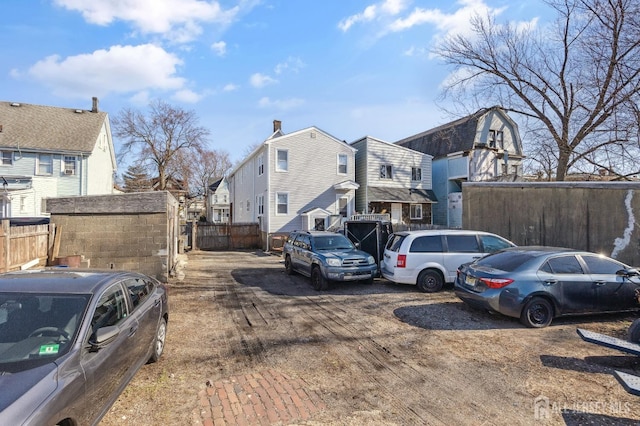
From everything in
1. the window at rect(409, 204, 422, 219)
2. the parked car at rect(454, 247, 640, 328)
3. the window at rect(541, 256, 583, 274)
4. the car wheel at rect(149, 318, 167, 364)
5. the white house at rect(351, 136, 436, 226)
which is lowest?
the car wheel at rect(149, 318, 167, 364)

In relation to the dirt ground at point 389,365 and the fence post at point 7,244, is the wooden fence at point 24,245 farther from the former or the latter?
the dirt ground at point 389,365

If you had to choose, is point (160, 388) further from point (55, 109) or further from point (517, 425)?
point (55, 109)

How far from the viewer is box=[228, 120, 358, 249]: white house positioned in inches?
895

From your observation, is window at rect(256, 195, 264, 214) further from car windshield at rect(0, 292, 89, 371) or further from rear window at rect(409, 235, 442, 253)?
car windshield at rect(0, 292, 89, 371)

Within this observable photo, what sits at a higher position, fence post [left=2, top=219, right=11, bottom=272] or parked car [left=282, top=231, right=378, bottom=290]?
fence post [left=2, top=219, right=11, bottom=272]

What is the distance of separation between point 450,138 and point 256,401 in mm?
29641

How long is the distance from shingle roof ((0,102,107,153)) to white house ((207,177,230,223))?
24.6 meters

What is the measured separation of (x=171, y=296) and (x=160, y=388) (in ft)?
17.9

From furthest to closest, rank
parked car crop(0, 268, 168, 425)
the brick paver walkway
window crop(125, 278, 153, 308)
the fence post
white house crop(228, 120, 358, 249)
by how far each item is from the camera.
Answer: white house crop(228, 120, 358, 249) → the fence post → window crop(125, 278, 153, 308) → the brick paver walkway → parked car crop(0, 268, 168, 425)

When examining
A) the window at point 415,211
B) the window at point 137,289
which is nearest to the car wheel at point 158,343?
the window at point 137,289

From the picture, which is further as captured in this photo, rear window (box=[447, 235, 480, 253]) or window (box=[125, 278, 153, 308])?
rear window (box=[447, 235, 480, 253])

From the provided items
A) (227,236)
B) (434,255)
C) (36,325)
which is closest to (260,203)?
(227,236)

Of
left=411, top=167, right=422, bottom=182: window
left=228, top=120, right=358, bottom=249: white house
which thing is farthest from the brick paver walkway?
left=411, top=167, right=422, bottom=182: window

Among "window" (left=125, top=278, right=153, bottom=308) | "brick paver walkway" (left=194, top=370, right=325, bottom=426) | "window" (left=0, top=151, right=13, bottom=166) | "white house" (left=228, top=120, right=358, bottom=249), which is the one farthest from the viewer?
"white house" (left=228, top=120, right=358, bottom=249)
